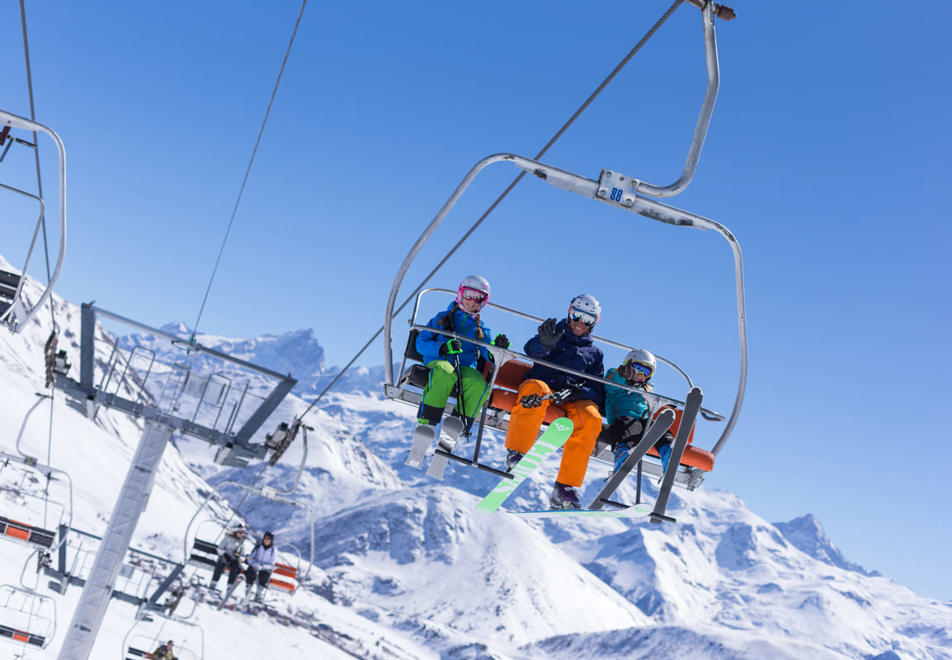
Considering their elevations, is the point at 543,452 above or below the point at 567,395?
below

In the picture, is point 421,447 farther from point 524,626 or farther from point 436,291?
point 524,626

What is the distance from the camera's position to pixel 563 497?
7.73 metres

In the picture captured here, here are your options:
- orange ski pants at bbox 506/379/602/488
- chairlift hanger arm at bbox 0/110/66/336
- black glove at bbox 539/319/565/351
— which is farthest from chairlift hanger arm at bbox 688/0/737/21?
chairlift hanger arm at bbox 0/110/66/336

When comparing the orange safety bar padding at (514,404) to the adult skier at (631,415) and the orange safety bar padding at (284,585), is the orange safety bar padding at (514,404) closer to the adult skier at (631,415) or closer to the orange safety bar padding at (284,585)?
the adult skier at (631,415)

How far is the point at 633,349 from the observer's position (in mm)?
8672

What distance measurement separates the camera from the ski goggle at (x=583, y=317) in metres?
8.53

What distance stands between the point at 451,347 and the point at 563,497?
5.85 feet

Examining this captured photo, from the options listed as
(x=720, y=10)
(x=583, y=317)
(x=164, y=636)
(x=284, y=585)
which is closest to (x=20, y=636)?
(x=284, y=585)

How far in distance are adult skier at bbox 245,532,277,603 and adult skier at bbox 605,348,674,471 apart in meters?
12.5

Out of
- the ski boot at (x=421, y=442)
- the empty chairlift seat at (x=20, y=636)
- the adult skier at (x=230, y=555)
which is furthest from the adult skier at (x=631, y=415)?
the empty chairlift seat at (x=20, y=636)

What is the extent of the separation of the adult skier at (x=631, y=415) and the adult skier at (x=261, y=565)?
12484mm

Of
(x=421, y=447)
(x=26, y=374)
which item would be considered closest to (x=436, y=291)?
(x=421, y=447)

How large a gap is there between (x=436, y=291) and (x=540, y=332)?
1.65 metres

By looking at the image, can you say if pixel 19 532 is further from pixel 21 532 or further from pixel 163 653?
pixel 163 653
